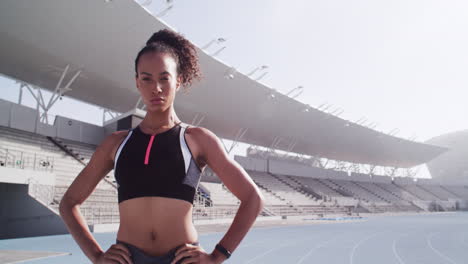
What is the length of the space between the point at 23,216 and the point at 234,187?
12.8m

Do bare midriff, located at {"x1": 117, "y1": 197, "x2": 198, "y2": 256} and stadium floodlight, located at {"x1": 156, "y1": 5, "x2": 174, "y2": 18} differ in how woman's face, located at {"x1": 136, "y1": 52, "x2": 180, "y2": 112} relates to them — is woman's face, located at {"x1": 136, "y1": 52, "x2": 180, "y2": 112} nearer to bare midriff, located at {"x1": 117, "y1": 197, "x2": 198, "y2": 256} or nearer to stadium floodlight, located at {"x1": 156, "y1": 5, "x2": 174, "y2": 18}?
bare midriff, located at {"x1": 117, "y1": 197, "x2": 198, "y2": 256}

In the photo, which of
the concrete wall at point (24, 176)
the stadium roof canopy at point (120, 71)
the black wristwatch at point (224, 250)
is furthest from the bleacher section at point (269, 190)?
the black wristwatch at point (224, 250)

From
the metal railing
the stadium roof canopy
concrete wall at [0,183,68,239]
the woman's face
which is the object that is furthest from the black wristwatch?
the stadium roof canopy

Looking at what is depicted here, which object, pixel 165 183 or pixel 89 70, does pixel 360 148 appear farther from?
pixel 165 183

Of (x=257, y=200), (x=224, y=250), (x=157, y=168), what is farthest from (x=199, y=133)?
(x=224, y=250)

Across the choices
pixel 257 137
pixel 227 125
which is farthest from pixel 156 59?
pixel 257 137

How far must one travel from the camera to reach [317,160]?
1553 inches

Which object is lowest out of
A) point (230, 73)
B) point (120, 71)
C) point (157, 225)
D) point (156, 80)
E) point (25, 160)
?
point (157, 225)

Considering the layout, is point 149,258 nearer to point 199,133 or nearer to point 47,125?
point 199,133

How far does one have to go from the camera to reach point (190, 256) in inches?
51.1

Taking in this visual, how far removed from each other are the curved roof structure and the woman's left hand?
322 feet

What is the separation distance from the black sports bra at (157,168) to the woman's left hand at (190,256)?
0.21 meters

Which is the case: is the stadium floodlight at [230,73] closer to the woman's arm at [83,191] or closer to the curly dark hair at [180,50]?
the curly dark hair at [180,50]

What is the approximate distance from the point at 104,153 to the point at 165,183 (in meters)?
0.41
